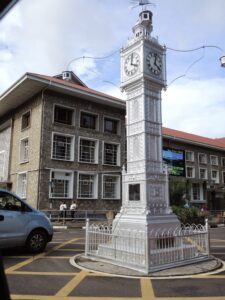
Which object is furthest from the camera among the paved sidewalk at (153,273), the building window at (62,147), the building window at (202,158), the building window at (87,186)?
the building window at (202,158)

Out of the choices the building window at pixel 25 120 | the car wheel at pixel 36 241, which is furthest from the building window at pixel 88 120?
the car wheel at pixel 36 241

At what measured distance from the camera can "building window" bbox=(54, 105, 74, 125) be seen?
26.6m

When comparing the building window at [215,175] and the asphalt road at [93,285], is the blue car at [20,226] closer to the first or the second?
the asphalt road at [93,285]

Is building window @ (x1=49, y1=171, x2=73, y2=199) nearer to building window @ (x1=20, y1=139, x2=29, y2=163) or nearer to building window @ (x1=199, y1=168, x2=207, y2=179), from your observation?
building window @ (x1=20, y1=139, x2=29, y2=163)

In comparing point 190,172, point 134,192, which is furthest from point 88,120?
point 134,192

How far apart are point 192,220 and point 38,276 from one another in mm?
15762

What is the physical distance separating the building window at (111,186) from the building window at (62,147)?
3923 millimetres

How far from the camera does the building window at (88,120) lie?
91.8 feet

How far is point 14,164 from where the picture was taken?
2891 centimetres

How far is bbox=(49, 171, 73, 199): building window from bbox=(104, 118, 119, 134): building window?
5.82 meters

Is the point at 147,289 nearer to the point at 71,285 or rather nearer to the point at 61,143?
A: the point at 71,285

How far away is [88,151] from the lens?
28.0 m

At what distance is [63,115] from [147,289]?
22.4m

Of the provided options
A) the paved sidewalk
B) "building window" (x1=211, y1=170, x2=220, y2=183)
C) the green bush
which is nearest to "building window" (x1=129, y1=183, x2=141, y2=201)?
the paved sidewalk
